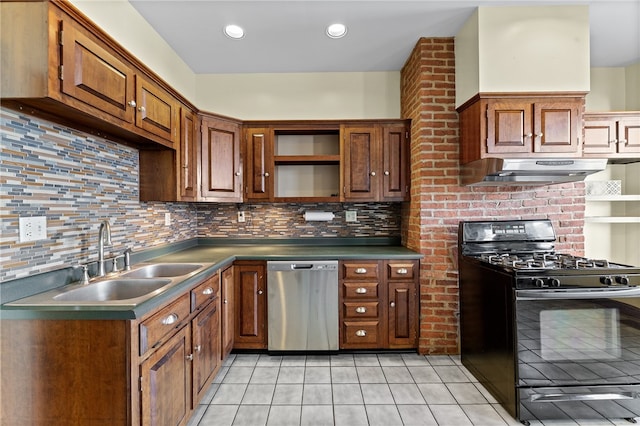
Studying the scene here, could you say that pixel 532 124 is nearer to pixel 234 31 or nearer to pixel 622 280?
pixel 622 280

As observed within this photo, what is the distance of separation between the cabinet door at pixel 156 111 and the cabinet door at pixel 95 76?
0.07 metres

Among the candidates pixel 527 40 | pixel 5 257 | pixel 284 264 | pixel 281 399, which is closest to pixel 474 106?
pixel 527 40

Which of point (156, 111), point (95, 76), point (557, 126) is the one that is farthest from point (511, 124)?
point (95, 76)

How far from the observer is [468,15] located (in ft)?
7.64

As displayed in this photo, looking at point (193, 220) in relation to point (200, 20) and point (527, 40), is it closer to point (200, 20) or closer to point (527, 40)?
point (200, 20)

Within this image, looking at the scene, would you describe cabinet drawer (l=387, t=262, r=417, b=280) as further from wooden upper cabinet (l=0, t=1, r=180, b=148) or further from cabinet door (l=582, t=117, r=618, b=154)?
wooden upper cabinet (l=0, t=1, r=180, b=148)

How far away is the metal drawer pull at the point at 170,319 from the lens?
4.89 feet

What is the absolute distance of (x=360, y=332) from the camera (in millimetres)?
2662

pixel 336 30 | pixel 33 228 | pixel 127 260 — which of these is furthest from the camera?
pixel 336 30

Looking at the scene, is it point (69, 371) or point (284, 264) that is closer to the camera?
point (69, 371)

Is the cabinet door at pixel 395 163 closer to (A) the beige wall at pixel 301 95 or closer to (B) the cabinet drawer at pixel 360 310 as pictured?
(A) the beige wall at pixel 301 95

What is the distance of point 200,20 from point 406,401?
10.2 feet

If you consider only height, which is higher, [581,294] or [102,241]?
[102,241]

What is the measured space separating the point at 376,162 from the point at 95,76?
2208 mm
